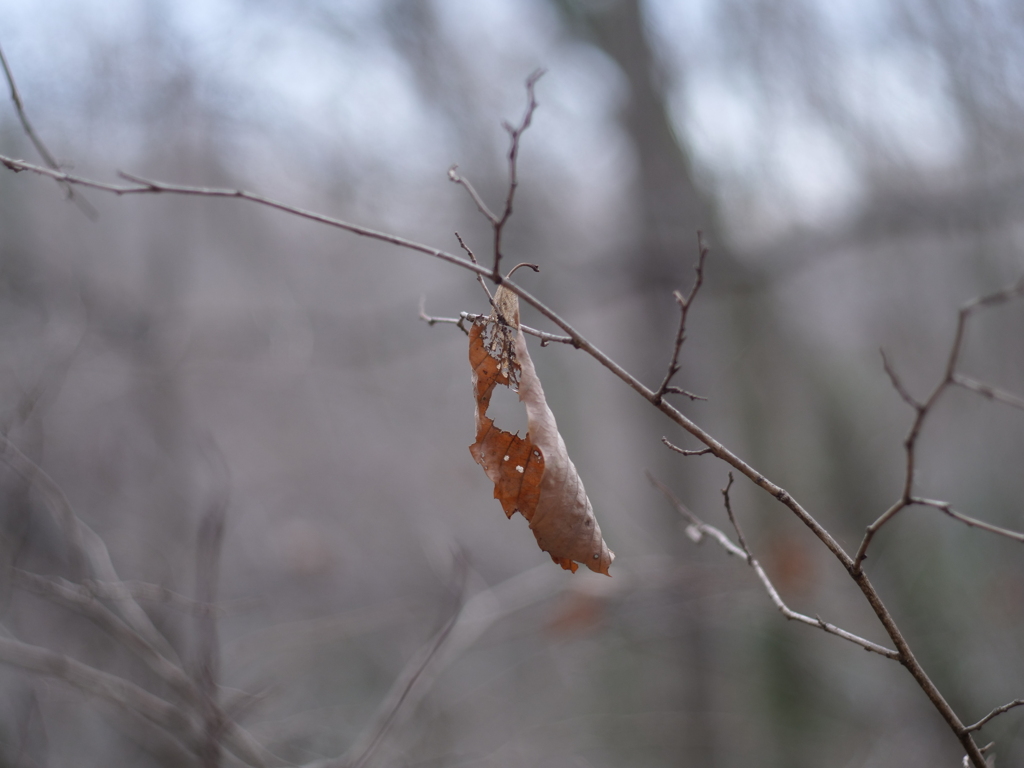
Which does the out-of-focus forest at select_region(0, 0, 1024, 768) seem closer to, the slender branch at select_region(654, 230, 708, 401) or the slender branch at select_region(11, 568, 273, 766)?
the slender branch at select_region(11, 568, 273, 766)

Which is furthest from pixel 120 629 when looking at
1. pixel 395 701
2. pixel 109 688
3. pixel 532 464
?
pixel 532 464

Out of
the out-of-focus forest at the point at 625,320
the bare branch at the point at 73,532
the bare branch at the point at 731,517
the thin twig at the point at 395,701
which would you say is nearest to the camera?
the bare branch at the point at 731,517

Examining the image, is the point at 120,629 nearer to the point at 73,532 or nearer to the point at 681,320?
the point at 73,532

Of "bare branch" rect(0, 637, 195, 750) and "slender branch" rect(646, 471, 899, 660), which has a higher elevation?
"bare branch" rect(0, 637, 195, 750)

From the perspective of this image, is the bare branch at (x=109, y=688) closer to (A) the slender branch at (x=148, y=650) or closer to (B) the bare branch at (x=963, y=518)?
(A) the slender branch at (x=148, y=650)

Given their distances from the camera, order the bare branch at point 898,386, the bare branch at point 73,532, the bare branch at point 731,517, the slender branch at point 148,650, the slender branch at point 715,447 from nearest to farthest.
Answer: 1. the bare branch at point 898,386
2. the slender branch at point 715,447
3. the bare branch at point 731,517
4. the slender branch at point 148,650
5. the bare branch at point 73,532

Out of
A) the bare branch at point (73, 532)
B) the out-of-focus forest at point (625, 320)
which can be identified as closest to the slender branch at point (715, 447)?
the bare branch at point (73, 532)

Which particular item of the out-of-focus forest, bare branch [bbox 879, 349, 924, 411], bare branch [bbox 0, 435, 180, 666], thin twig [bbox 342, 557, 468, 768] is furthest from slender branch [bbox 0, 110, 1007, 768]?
the out-of-focus forest
